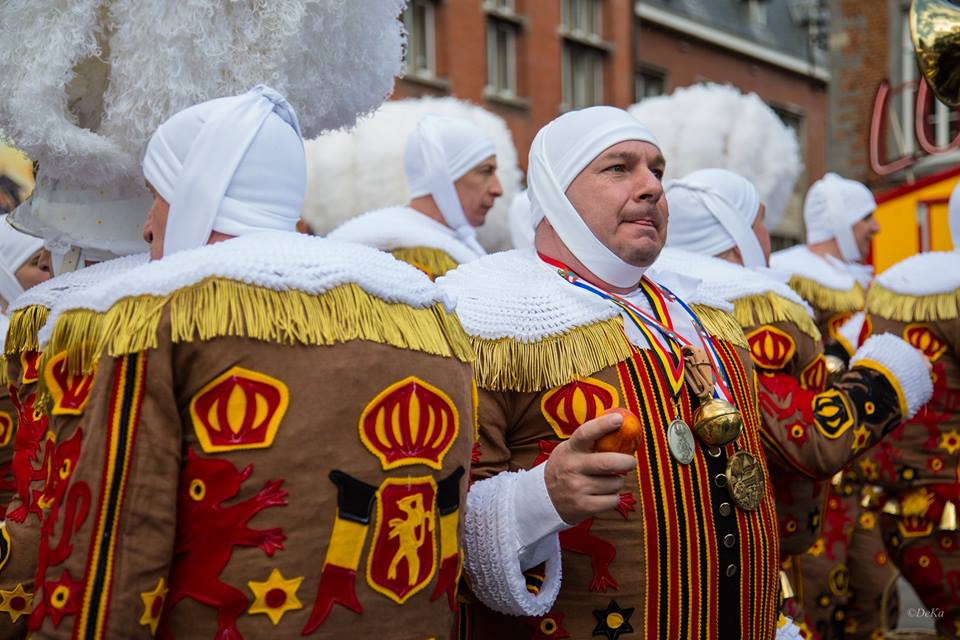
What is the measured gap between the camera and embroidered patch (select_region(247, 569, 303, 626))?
222 centimetres

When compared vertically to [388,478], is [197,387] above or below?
above

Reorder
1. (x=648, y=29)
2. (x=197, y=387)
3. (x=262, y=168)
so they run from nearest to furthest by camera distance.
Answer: (x=197, y=387) → (x=262, y=168) → (x=648, y=29)

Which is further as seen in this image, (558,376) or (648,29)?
(648,29)

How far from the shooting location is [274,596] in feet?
7.30

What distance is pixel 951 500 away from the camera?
17.3ft

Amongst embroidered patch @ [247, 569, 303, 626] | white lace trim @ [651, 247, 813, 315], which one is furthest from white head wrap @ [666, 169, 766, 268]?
embroidered patch @ [247, 569, 303, 626]

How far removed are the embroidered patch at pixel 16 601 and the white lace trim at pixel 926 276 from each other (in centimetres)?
347

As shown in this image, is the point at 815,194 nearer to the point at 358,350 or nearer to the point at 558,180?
the point at 558,180

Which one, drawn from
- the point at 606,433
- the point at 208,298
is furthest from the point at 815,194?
the point at 208,298

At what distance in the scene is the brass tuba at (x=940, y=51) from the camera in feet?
16.6

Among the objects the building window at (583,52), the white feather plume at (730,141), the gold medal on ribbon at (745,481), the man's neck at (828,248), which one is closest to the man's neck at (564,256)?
the gold medal on ribbon at (745,481)

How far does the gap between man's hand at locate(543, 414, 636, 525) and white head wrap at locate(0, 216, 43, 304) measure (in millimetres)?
2483

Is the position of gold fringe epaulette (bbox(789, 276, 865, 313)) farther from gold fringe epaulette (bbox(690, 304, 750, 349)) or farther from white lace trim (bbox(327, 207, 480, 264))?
gold fringe epaulette (bbox(690, 304, 750, 349))

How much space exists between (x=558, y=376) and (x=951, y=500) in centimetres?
284
